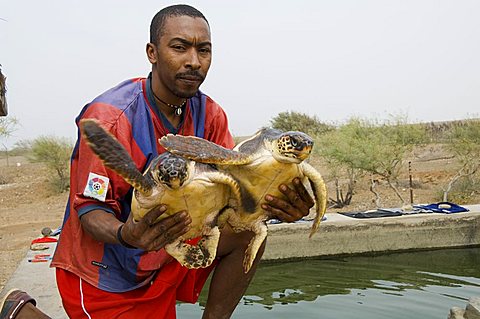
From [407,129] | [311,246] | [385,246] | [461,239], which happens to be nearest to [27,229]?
[311,246]

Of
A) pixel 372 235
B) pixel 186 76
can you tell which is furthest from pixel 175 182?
pixel 372 235

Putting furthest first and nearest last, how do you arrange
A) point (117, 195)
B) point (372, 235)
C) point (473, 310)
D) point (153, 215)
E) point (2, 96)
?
point (372, 235) < point (473, 310) < point (2, 96) < point (117, 195) < point (153, 215)

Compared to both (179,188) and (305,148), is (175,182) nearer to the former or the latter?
(179,188)

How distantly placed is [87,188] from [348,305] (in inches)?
153

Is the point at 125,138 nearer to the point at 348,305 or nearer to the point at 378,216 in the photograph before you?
the point at 348,305

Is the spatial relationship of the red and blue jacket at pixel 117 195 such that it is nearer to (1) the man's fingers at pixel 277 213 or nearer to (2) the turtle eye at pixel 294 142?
(1) the man's fingers at pixel 277 213

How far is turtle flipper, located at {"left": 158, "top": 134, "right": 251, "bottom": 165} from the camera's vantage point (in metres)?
1.77

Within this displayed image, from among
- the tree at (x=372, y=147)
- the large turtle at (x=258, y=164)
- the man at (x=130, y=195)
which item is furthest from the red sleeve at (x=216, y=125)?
the tree at (x=372, y=147)

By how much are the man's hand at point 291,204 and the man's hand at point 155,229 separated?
1.48ft

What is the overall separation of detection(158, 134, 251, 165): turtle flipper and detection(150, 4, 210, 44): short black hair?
73 cm

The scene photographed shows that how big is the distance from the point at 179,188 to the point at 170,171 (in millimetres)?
92

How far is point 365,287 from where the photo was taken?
19.5ft

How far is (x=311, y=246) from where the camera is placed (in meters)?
7.14

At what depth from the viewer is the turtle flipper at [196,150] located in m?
1.77
